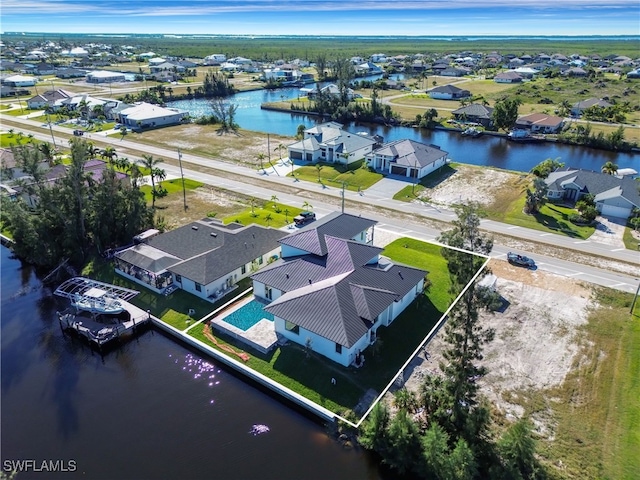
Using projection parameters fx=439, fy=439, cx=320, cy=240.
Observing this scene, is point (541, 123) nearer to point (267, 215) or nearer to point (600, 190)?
point (600, 190)

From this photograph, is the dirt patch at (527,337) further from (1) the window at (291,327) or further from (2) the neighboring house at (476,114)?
(2) the neighboring house at (476,114)

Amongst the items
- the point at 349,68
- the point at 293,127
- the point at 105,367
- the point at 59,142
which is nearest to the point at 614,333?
the point at 105,367

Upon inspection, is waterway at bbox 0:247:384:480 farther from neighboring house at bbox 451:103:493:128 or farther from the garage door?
neighboring house at bbox 451:103:493:128

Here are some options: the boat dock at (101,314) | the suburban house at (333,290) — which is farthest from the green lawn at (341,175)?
the boat dock at (101,314)

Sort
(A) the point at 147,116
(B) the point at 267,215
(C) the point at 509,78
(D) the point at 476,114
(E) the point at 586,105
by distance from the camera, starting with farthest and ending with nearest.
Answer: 1. (C) the point at 509,78
2. (E) the point at 586,105
3. (D) the point at 476,114
4. (A) the point at 147,116
5. (B) the point at 267,215

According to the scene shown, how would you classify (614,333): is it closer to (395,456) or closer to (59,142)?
(395,456)

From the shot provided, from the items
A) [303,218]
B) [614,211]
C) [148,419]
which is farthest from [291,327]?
[614,211]
